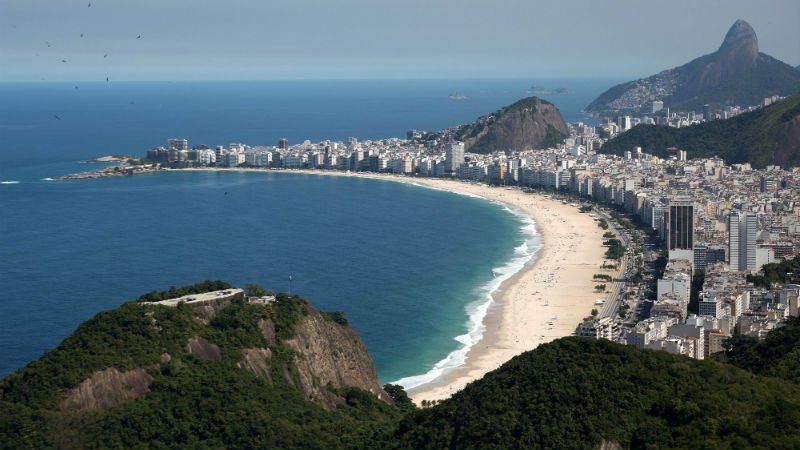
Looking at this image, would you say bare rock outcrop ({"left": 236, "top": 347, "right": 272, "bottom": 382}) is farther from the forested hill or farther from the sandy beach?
the sandy beach

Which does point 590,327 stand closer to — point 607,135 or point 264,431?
point 264,431

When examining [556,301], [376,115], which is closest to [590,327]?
[556,301]

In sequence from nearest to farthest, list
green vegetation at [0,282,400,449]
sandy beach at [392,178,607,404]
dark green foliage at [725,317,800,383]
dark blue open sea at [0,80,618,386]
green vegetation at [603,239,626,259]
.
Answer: green vegetation at [0,282,400,449]
dark green foliage at [725,317,800,383]
sandy beach at [392,178,607,404]
dark blue open sea at [0,80,618,386]
green vegetation at [603,239,626,259]

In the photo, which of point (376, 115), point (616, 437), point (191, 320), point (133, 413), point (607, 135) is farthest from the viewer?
point (376, 115)

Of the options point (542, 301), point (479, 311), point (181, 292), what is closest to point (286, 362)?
point (181, 292)

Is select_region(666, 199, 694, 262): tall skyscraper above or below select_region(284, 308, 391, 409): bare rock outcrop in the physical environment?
above

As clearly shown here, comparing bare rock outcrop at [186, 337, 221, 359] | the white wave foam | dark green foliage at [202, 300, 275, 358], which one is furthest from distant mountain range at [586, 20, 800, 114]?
bare rock outcrop at [186, 337, 221, 359]

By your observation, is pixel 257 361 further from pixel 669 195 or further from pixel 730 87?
pixel 730 87
